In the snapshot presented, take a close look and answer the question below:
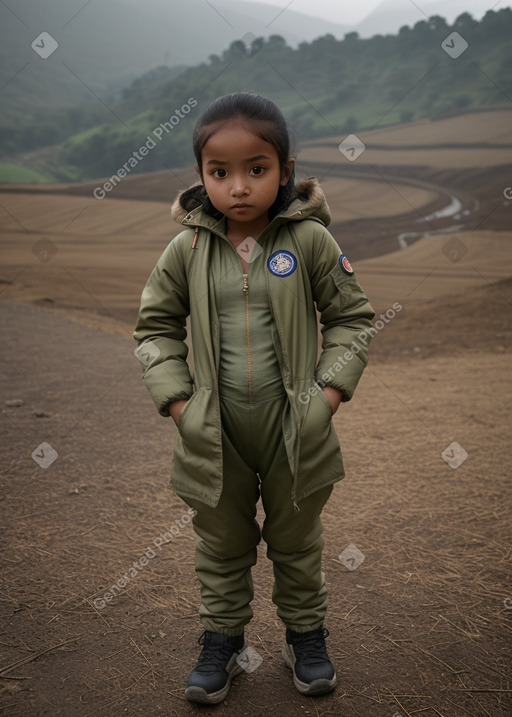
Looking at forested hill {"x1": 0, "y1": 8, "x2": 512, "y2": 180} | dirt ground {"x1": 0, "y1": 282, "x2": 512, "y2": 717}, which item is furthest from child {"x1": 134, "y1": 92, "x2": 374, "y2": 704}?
forested hill {"x1": 0, "y1": 8, "x2": 512, "y2": 180}

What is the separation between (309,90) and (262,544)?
9.37m

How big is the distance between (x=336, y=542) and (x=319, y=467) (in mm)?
1118

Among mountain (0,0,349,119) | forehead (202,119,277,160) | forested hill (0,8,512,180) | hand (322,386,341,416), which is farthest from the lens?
forested hill (0,8,512,180)

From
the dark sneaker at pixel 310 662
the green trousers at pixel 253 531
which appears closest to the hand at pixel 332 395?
the green trousers at pixel 253 531

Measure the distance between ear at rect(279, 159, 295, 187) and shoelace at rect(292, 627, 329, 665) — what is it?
1.27 metres

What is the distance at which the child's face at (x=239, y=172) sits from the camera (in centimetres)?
153

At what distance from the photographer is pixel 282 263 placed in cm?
163

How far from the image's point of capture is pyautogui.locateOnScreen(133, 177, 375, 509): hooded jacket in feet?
5.29

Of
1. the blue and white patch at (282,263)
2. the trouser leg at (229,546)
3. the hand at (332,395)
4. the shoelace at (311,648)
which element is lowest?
the shoelace at (311,648)

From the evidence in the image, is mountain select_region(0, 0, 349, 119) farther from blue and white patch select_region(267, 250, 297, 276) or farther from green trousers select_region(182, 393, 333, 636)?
green trousers select_region(182, 393, 333, 636)

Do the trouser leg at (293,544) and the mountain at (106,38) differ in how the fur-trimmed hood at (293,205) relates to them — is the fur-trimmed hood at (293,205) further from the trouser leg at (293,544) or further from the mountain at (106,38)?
the mountain at (106,38)

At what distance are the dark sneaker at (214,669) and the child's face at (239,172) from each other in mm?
1195

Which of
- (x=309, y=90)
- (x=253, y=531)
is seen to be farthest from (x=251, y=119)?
(x=309, y=90)

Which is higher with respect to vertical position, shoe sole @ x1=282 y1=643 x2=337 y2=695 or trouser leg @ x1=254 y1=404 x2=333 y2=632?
trouser leg @ x1=254 y1=404 x2=333 y2=632
